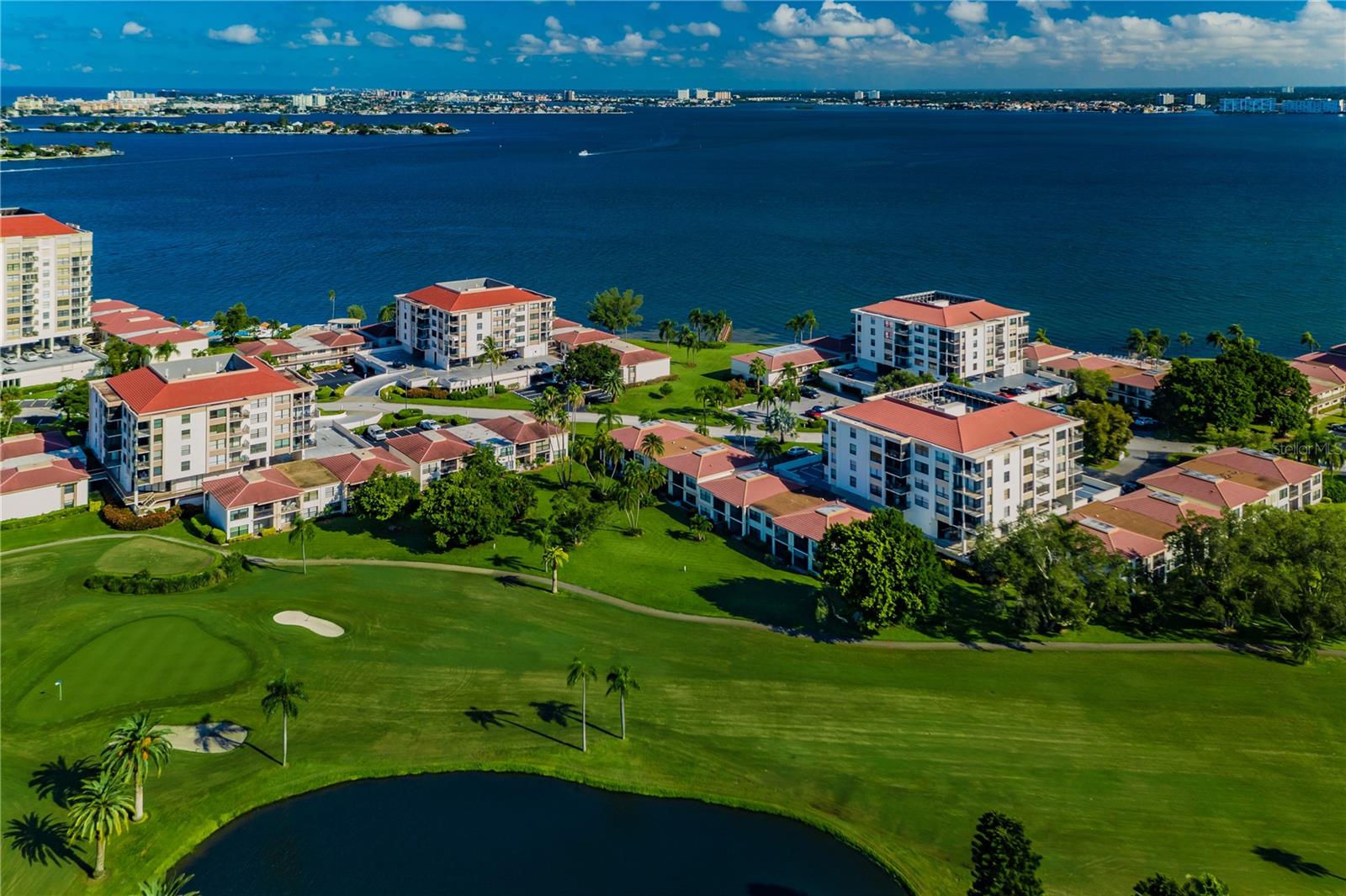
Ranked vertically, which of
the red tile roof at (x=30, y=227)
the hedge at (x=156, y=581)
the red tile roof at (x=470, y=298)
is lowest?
the hedge at (x=156, y=581)

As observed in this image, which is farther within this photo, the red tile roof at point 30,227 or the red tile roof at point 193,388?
the red tile roof at point 30,227

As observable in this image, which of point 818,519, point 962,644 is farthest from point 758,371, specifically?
point 962,644

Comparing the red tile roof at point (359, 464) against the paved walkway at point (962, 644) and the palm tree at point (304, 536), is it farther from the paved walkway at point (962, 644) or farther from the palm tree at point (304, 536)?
the paved walkway at point (962, 644)

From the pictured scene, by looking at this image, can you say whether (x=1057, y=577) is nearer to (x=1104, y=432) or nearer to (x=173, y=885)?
(x=1104, y=432)

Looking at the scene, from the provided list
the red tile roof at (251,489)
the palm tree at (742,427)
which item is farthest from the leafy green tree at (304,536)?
the palm tree at (742,427)

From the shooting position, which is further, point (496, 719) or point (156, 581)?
point (156, 581)

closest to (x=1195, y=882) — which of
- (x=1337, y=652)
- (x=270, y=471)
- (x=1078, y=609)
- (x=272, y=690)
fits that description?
(x=1078, y=609)

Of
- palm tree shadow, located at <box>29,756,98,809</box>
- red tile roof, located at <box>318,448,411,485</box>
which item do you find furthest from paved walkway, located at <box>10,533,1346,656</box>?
palm tree shadow, located at <box>29,756,98,809</box>
